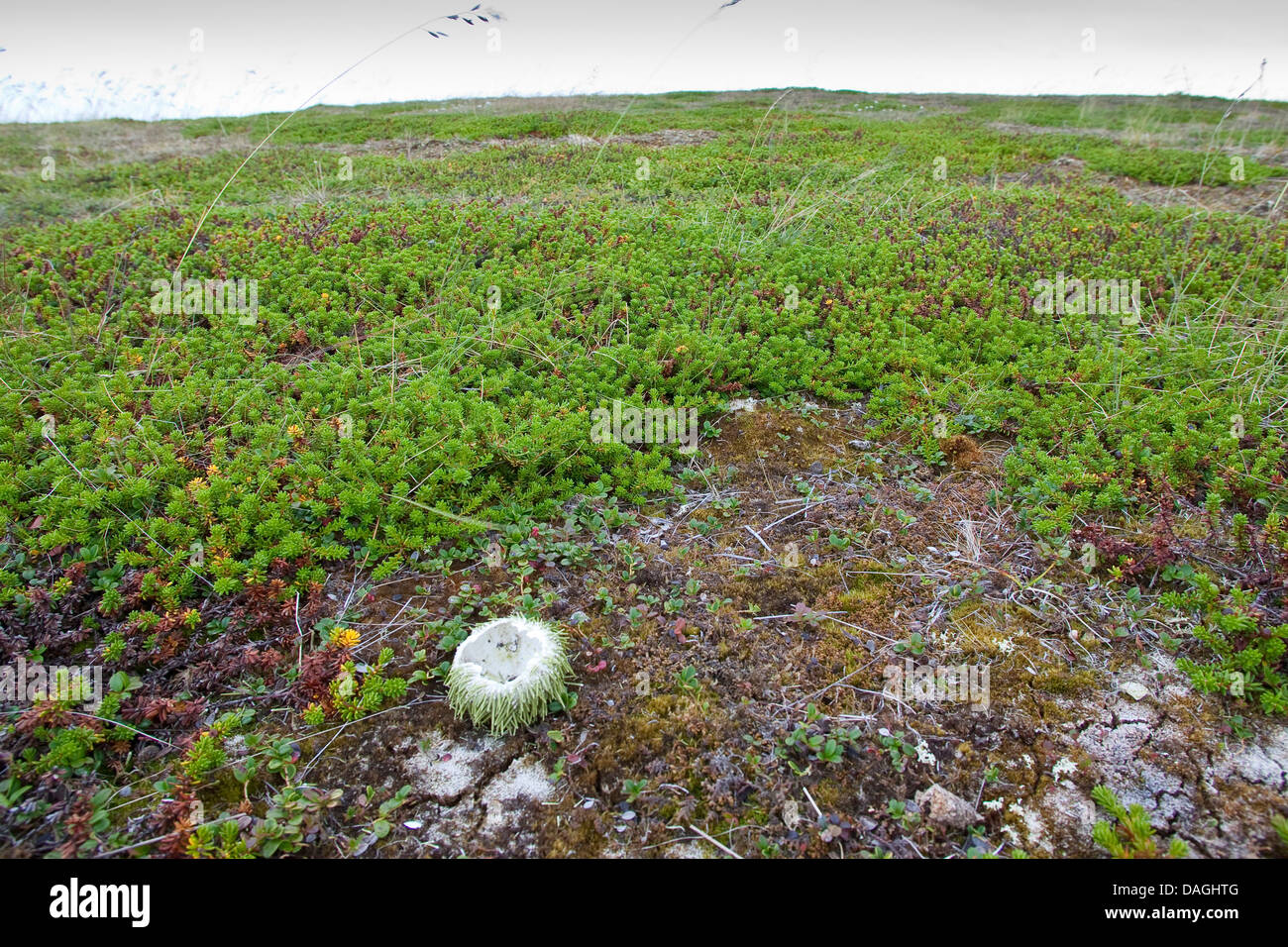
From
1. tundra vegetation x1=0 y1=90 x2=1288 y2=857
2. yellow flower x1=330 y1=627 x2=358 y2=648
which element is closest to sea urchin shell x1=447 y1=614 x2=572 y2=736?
tundra vegetation x1=0 y1=90 x2=1288 y2=857

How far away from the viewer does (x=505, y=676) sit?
12.0 feet

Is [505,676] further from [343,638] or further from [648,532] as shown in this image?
[648,532]

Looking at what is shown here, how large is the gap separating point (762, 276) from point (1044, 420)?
3.40 m

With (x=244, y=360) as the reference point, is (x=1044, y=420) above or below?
below

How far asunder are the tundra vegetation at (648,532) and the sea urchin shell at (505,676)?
131 mm

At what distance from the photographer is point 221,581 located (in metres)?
4.17

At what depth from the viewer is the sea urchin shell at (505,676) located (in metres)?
3.57

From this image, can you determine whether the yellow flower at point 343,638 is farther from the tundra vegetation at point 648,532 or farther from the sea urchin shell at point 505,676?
the sea urchin shell at point 505,676

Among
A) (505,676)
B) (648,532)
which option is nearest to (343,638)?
(505,676)

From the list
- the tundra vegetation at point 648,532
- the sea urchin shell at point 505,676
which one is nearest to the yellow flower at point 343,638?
the tundra vegetation at point 648,532

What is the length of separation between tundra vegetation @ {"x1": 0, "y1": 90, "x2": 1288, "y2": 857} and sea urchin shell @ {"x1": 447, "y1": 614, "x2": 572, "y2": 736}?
13 cm

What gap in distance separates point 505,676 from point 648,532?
1.69 m
